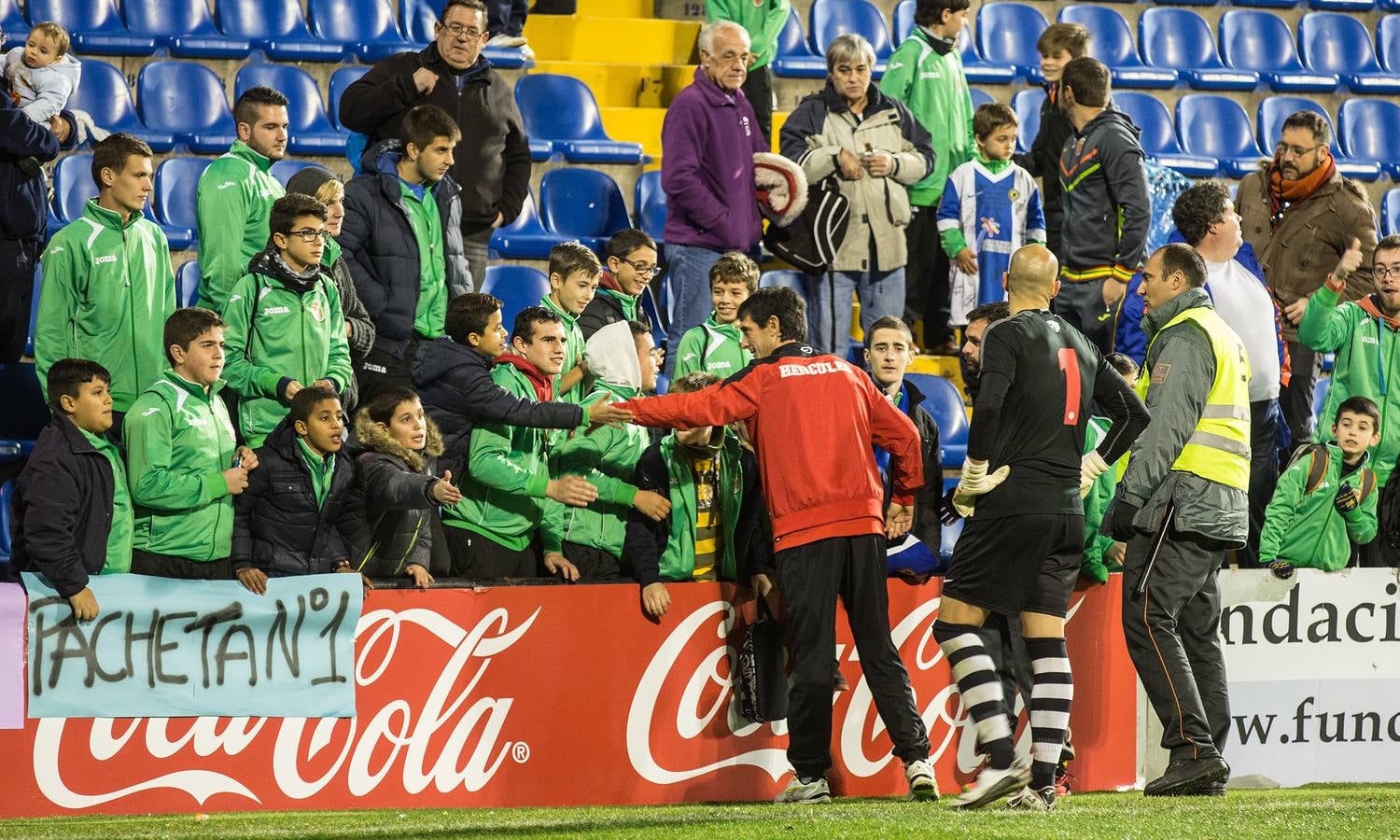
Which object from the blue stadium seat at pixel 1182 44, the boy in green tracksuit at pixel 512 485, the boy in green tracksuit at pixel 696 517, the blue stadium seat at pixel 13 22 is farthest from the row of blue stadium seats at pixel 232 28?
the blue stadium seat at pixel 1182 44

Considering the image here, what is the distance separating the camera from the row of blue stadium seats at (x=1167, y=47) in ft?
39.7

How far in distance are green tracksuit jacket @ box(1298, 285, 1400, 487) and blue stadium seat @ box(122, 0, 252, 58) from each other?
6425mm

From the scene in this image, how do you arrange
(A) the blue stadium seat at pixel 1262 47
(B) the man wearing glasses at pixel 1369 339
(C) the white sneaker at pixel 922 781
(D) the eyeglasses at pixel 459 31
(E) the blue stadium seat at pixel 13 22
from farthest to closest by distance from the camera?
(A) the blue stadium seat at pixel 1262 47
(E) the blue stadium seat at pixel 13 22
(B) the man wearing glasses at pixel 1369 339
(D) the eyeglasses at pixel 459 31
(C) the white sneaker at pixel 922 781

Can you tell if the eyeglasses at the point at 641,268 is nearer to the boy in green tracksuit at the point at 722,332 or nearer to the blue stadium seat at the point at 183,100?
the boy in green tracksuit at the point at 722,332

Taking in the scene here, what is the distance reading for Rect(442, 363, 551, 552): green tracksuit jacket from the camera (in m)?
7.06

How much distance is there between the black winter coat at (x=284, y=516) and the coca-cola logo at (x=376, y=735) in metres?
0.35

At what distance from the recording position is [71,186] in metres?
9.33

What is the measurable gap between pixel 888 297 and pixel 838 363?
2.97 metres

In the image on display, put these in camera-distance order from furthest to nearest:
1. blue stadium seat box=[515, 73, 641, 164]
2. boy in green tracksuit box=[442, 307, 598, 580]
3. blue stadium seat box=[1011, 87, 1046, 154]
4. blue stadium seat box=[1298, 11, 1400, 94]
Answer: blue stadium seat box=[1298, 11, 1400, 94] → blue stadium seat box=[1011, 87, 1046, 154] → blue stadium seat box=[515, 73, 641, 164] → boy in green tracksuit box=[442, 307, 598, 580]

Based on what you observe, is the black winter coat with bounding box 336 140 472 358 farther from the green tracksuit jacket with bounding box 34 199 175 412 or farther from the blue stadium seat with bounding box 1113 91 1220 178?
the blue stadium seat with bounding box 1113 91 1220 178

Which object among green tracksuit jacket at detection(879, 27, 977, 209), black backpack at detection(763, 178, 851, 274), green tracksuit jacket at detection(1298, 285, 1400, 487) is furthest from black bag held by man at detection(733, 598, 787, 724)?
green tracksuit jacket at detection(879, 27, 977, 209)

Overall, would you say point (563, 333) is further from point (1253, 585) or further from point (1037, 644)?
point (1253, 585)

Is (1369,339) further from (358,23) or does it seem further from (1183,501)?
(358,23)

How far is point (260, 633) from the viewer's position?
6.62 m
